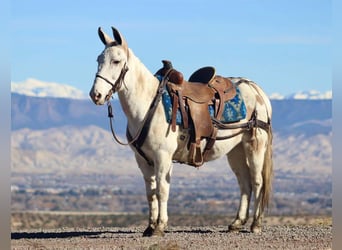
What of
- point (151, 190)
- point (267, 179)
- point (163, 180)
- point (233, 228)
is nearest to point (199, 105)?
point (163, 180)

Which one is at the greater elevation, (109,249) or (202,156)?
(202,156)

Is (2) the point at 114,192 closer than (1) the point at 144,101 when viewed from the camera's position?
No

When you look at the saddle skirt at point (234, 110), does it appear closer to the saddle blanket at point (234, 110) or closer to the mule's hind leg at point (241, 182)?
the saddle blanket at point (234, 110)

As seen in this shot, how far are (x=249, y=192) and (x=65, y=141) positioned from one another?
Result: 168 metres

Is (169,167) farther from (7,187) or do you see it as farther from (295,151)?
(295,151)

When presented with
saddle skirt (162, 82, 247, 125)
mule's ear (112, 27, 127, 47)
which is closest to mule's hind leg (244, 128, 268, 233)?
saddle skirt (162, 82, 247, 125)

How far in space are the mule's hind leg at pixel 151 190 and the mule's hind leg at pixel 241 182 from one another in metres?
1.79

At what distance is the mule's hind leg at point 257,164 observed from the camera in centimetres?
1794

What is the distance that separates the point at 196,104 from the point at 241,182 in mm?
2127

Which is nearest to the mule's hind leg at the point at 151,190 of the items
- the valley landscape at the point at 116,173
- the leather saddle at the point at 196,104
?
the leather saddle at the point at 196,104

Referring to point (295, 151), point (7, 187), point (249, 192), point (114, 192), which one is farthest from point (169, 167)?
point (295, 151)

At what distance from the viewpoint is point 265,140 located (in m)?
18.1

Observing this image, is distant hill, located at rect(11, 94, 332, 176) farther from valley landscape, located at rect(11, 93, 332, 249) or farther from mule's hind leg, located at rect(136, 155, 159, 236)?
mule's hind leg, located at rect(136, 155, 159, 236)

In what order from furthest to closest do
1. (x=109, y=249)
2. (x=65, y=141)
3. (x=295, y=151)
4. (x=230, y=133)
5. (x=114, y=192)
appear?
1. (x=65, y=141)
2. (x=295, y=151)
3. (x=114, y=192)
4. (x=230, y=133)
5. (x=109, y=249)
